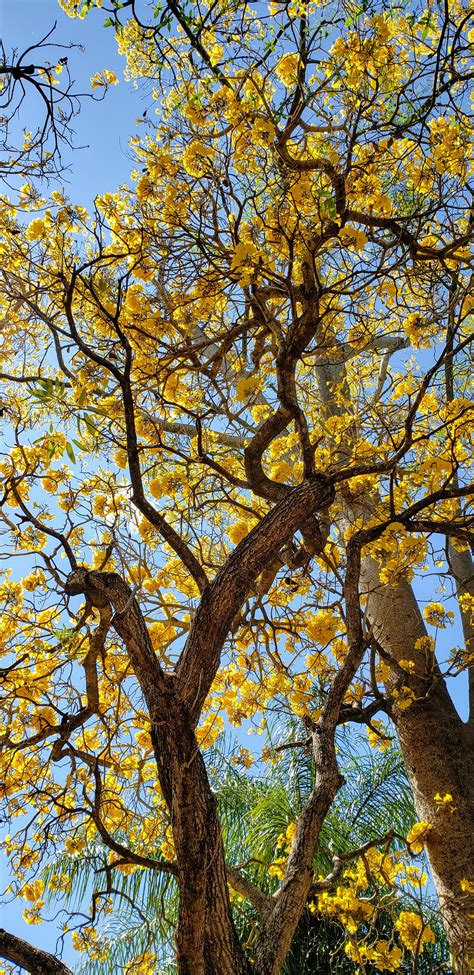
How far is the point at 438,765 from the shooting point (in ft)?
13.5

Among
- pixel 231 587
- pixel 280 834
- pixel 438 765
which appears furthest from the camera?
pixel 280 834

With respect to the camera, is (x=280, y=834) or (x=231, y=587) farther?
(x=280, y=834)

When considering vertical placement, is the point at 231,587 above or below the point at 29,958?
above

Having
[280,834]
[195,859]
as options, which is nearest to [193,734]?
[195,859]

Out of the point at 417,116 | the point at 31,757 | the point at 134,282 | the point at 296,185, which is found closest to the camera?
the point at 417,116

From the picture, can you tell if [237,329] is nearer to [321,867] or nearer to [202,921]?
[202,921]

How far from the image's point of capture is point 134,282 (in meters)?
4.14

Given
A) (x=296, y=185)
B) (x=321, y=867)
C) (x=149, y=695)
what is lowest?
(x=149, y=695)

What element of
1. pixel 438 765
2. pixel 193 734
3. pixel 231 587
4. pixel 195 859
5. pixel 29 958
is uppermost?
pixel 438 765

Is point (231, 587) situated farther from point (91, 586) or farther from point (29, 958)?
point (29, 958)

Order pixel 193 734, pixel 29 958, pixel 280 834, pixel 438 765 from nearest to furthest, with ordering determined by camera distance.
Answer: pixel 29 958
pixel 193 734
pixel 438 765
pixel 280 834

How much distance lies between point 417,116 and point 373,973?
19.7ft

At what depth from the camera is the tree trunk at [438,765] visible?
3729 mm

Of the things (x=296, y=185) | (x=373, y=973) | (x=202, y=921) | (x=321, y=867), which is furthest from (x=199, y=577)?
(x=373, y=973)
